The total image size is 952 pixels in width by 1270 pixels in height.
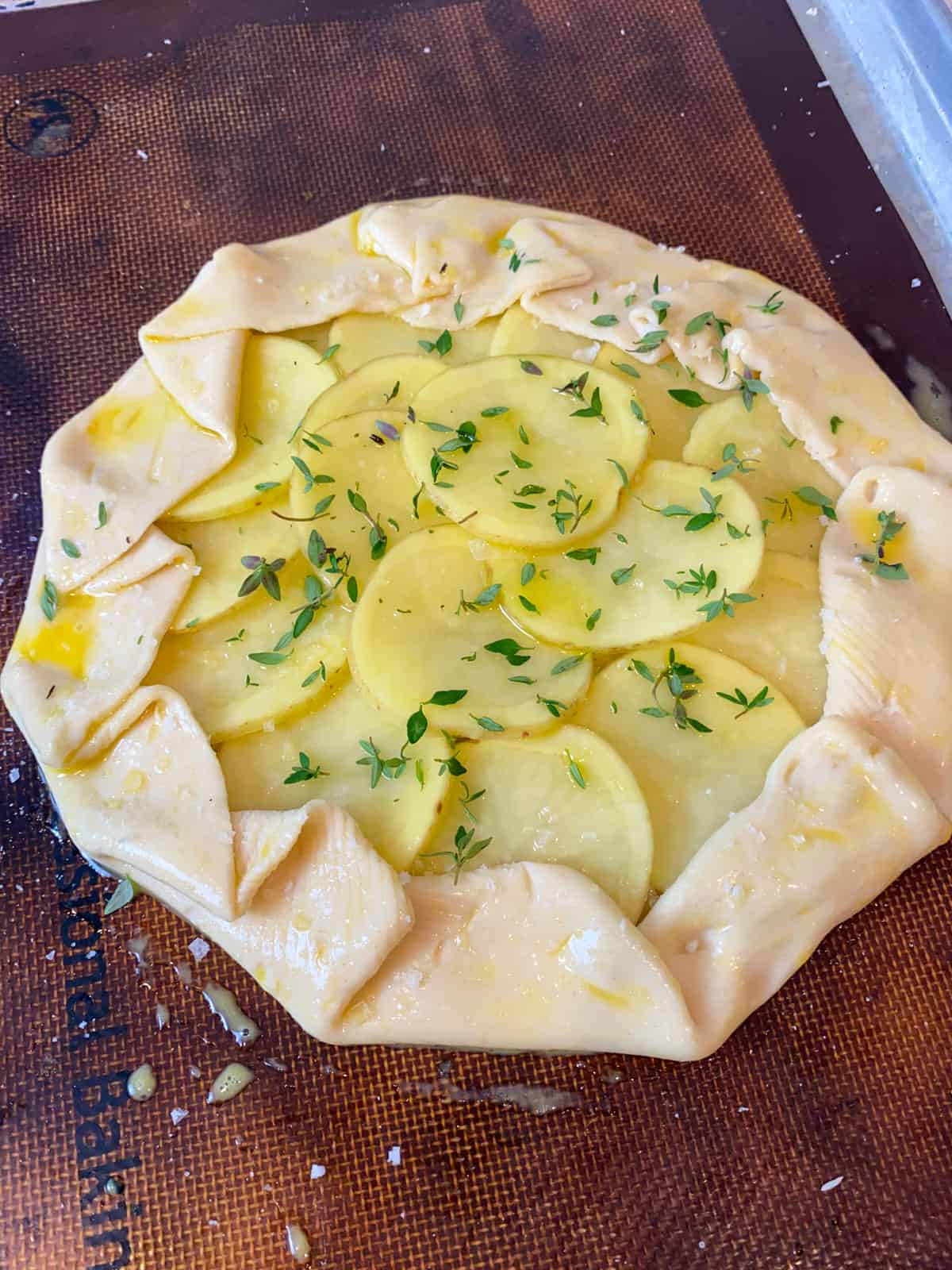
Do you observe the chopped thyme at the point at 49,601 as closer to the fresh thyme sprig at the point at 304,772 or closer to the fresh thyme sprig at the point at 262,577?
the fresh thyme sprig at the point at 262,577

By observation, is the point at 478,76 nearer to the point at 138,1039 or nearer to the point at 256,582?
the point at 256,582

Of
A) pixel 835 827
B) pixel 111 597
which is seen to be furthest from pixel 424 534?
pixel 835 827

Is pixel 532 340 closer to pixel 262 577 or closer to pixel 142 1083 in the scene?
pixel 262 577

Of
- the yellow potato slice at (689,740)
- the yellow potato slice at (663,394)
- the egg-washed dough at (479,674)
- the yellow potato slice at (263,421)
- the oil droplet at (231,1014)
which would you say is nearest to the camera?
the egg-washed dough at (479,674)

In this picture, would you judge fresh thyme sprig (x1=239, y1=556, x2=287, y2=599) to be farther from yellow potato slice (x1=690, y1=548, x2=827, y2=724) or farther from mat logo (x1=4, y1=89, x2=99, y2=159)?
mat logo (x1=4, y1=89, x2=99, y2=159)

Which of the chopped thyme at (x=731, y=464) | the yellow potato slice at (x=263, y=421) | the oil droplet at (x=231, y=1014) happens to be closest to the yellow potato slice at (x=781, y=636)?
the chopped thyme at (x=731, y=464)

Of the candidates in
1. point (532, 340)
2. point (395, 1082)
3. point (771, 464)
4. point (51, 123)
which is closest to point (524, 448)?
point (532, 340)
